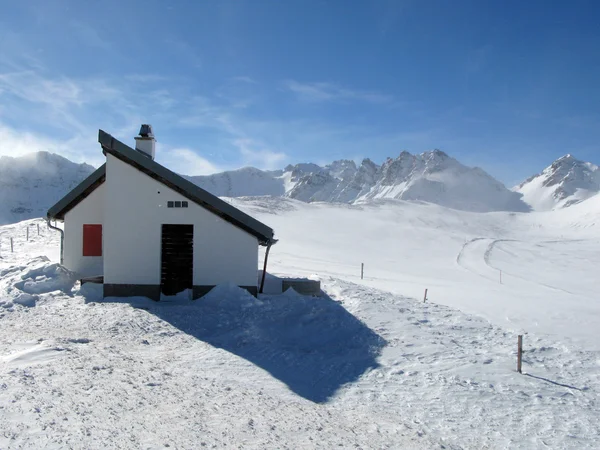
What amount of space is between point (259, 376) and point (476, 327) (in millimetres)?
6689

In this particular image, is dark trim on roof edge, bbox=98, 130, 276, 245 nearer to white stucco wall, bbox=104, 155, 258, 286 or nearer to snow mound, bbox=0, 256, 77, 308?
white stucco wall, bbox=104, 155, 258, 286

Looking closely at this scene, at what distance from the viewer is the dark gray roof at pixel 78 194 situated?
14.7 metres

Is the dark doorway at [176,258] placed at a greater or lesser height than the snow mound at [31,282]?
greater

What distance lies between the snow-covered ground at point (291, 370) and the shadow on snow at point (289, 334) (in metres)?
0.05

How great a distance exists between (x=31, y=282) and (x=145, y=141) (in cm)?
546

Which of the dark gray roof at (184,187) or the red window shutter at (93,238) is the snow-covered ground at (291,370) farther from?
the dark gray roof at (184,187)

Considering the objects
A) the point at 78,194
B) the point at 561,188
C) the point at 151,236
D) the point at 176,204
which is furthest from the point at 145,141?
the point at 561,188

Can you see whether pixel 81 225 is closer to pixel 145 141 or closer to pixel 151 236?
pixel 145 141

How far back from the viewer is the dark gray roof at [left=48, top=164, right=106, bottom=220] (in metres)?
14.7

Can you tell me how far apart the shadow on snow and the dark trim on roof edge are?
184cm

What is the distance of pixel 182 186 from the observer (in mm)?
12430

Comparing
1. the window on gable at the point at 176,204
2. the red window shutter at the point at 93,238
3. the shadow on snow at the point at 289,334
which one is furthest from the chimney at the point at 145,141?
the shadow on snow at the point at 289,334

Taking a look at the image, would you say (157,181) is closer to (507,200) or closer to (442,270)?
(442,270)

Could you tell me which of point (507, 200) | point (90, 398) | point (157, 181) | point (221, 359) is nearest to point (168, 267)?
point (157, 181)
